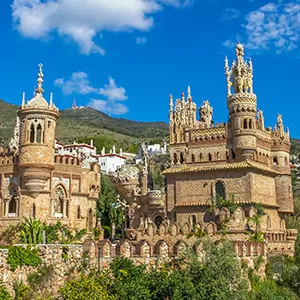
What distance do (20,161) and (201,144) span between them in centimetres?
1440

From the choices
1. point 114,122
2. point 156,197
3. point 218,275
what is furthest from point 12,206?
point 114,122

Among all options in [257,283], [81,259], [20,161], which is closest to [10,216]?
[20,161]

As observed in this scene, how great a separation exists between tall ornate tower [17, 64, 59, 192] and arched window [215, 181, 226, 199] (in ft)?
41.7

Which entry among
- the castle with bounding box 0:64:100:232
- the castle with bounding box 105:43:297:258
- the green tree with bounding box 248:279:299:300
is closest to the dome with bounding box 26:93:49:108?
the castle with bounding box 0:64:100:232

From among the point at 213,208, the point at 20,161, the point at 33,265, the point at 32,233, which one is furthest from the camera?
the point at 213,208

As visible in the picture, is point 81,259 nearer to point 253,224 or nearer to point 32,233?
point 32,233

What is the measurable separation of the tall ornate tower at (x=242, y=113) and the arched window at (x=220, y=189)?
2424 millimetres

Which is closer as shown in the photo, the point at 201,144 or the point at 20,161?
the point at 20,161

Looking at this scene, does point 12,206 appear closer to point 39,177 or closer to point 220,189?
point 39,177

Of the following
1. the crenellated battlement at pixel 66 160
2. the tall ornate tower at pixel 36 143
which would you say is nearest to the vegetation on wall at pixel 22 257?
the tall ornate tower at pixel 36 143

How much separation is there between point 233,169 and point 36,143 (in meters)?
14.6

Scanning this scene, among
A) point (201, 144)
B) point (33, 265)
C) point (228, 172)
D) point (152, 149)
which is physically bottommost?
point (33, 265)

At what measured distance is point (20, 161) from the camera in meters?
35.2

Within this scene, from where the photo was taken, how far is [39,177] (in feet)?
115
